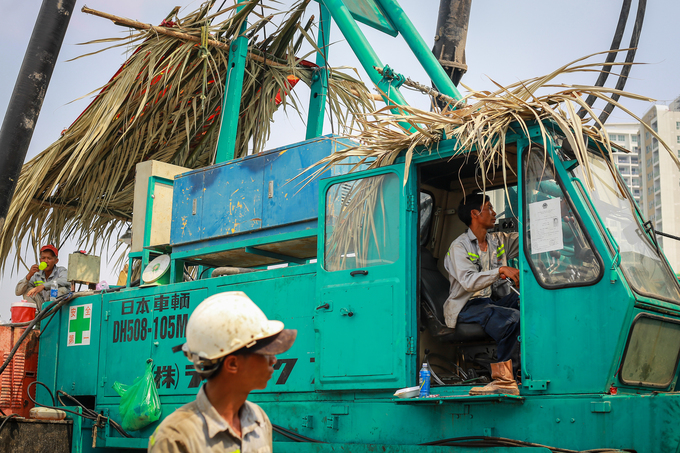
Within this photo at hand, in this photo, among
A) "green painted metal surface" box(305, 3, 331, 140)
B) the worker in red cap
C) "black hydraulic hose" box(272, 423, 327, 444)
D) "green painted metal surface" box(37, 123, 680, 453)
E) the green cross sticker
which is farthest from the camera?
the worker in red cap

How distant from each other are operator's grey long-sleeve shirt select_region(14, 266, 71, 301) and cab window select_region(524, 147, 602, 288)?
22.1 ft

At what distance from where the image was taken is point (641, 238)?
4898 millimetres

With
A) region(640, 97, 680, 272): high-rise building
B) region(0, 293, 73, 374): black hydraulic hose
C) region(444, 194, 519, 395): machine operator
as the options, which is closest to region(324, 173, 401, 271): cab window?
region(444, 194, 519, 395): machine operator

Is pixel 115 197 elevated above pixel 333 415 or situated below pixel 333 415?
above

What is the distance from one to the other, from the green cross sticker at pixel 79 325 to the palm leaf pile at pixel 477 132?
10.7 feet

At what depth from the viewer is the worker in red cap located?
932cm

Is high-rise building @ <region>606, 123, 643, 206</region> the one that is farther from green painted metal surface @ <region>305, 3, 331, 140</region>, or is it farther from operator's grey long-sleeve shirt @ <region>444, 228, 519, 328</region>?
operator's grey long-sleeve shirt @ <region>444, 228, 519, 328</region>

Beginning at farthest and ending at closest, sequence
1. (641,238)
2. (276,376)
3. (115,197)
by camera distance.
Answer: (115,197)
(276,376)
(641,238)

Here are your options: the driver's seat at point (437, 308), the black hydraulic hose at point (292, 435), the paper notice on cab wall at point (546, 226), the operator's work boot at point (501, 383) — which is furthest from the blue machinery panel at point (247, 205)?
the operator's work boot at point (501, 383)

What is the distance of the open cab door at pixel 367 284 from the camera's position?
4930mm

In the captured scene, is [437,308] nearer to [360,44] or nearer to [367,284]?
[367,284]

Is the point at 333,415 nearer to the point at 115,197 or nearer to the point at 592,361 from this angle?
the point at 592,361

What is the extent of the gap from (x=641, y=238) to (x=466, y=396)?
166cm

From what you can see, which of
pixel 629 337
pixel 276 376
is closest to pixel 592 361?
pixel 629 337
